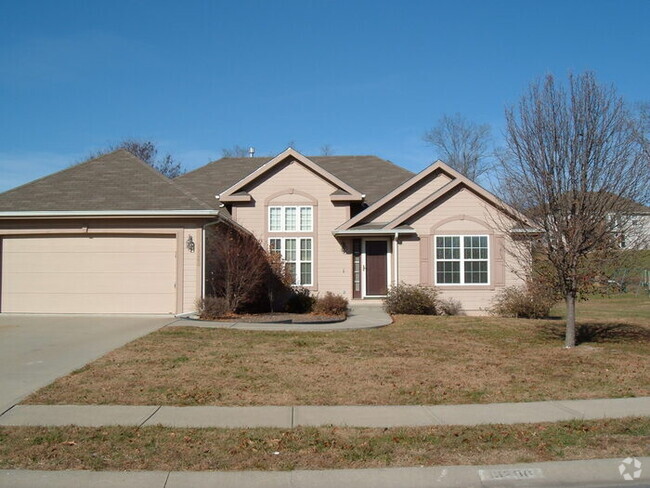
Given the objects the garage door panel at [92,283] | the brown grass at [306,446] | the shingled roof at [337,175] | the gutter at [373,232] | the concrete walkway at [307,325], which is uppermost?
the shingled roof at [337,175]

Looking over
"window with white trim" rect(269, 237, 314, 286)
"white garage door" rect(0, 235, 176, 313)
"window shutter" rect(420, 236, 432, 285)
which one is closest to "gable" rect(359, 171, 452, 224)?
"window shutter" rect(420, 236, 432, 285)

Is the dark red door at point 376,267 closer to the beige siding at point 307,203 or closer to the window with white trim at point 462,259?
the beige siding at point 307,203

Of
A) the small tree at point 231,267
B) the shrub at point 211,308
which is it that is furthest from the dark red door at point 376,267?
the shrub at point 211,308

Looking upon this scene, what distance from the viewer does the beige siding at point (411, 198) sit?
2184 cm

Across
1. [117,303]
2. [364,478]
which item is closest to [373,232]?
[117,303]

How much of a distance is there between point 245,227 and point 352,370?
12.0m

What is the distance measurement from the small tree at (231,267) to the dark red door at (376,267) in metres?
4.82

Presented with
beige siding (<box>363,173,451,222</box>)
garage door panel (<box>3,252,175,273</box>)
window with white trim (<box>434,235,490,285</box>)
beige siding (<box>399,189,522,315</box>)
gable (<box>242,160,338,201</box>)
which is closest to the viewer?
garage door panel (<box>3,252,175,273</box>)

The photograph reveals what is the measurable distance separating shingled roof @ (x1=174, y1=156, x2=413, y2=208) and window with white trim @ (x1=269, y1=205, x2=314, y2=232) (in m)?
2.61

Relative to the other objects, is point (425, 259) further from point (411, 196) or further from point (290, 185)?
point (290, 185)

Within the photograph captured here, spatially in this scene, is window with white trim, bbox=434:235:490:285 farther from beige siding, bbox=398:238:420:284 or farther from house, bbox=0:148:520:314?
beige siding, bbox=398:238:420:284

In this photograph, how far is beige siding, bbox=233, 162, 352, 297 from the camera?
21.5 m

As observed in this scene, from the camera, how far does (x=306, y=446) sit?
668 cm

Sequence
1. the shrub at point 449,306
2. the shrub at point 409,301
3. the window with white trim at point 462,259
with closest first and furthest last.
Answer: the shrub at point 409,301 < the shrub at point 449,306 < the window with white trim at point 462,259
